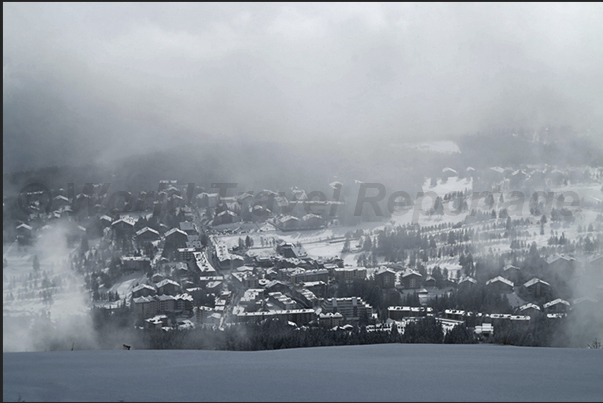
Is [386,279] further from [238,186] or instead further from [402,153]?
[402,153]

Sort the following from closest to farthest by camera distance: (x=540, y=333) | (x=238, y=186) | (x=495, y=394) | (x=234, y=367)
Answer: (x=495, y=394) < (x=234, y=367) < (x=540, y=333) < (x=238, y=186)

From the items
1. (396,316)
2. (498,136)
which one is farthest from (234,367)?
(498,136)

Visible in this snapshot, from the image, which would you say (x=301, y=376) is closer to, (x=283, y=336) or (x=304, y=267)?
(x=283, y=336)

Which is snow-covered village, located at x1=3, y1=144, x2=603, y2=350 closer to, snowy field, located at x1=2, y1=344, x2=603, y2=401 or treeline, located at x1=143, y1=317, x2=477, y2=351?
treeline, located at x1=143, y1=317, x2=477, y2=351

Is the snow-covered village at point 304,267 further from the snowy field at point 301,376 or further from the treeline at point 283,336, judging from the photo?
the snowy field at point 301,376

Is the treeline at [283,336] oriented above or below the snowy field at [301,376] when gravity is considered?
below

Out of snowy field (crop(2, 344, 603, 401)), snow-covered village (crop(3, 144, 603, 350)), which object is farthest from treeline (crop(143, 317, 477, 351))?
snowy field (crop(2, 344, 603, 401))

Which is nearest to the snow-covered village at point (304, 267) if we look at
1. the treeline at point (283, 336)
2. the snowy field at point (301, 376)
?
the treeline at point (283, 336)

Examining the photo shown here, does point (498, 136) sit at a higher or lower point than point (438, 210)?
higher
